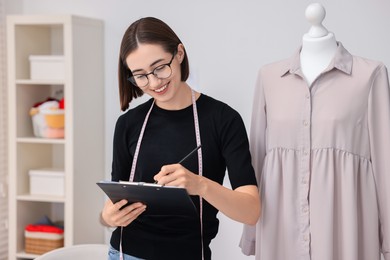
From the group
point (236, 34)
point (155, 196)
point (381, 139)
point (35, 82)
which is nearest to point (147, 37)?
point (155, 196)

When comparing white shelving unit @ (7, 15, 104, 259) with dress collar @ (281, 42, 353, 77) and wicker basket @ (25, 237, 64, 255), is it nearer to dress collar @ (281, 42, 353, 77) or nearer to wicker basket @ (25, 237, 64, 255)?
wicker basket @ (25, 237, 64, 255)

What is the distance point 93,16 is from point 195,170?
6.50 feet

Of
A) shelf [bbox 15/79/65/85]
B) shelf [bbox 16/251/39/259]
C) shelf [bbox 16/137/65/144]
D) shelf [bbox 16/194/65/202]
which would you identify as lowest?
shelf [bbox 16/251/39/259]

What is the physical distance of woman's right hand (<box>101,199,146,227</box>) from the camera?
158 cm

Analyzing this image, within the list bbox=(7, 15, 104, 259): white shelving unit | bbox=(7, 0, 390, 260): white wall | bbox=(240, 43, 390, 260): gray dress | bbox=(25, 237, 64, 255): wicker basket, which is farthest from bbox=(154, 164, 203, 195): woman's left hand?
bbox=(25, 237, 64, 255): wicker basket

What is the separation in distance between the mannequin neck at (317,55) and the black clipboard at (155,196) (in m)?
0.64

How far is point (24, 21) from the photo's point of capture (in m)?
3.11

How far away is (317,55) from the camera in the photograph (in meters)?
1.86

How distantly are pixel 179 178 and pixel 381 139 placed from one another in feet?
2.45

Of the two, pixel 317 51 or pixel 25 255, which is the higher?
pixel 317 51

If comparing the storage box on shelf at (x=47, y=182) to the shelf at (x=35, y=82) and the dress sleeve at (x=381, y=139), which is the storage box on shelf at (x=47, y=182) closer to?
the shelf at (x=35, y=82)

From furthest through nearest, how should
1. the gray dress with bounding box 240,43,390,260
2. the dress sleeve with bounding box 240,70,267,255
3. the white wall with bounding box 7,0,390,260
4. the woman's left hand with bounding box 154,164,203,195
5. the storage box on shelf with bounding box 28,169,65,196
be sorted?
the storage box on shelf with bounding box 28,169,65,196 → the white wall with bounding box 7,0,390,260 → the dress sleeve with bounding box 240,70,267,255 → the gray dress with bounding box 240,43,390,260 → the woman's left hand with bounding box 154,164,203,195

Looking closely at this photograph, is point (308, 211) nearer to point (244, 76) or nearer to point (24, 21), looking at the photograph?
point (244, 76)

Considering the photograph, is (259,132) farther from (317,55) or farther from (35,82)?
(35,82)
